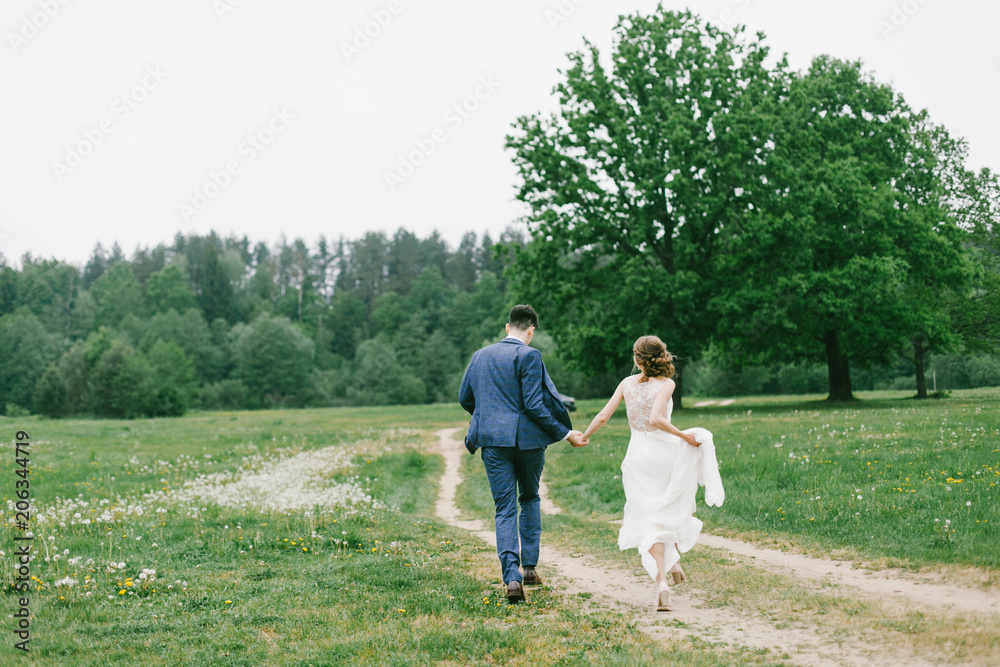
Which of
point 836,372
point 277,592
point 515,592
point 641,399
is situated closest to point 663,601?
point 515,592

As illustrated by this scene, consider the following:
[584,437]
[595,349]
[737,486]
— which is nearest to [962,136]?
[595,349]

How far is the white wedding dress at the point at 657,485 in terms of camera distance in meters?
6.73

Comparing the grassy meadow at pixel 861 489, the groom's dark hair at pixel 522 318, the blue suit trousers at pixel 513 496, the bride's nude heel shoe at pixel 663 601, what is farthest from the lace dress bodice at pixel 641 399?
the grassy meadow at pixel 861 489

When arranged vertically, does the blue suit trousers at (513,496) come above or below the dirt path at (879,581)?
above

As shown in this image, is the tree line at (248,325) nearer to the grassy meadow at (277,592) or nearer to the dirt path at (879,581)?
the grassy meadow at (277,592)

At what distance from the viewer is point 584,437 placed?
23.6 feet

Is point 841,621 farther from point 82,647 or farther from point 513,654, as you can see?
point 82,647

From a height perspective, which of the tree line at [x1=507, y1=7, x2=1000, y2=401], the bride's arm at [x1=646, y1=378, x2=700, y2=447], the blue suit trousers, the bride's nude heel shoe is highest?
the tree line at [x1=507, y1=7, x2=1000, y2=401]

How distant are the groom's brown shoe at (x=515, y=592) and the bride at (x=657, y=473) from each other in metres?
1.08

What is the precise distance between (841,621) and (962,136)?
4206cm

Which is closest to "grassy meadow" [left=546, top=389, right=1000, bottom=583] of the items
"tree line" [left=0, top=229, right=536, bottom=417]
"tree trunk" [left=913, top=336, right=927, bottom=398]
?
"tree trunk" [left=913, top=336, right=927, bottom=398]

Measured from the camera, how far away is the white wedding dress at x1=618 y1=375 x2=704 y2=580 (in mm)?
6730

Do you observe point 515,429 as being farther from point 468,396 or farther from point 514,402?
point 468,396

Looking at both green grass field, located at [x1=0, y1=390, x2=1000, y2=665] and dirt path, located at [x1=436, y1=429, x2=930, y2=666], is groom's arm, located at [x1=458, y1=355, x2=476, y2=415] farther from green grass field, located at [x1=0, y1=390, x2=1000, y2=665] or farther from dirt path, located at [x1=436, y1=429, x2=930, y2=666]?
dirt path, located at [x1=436, y1=429, x2=930, y2=666]
